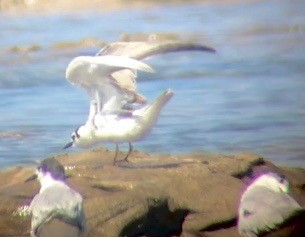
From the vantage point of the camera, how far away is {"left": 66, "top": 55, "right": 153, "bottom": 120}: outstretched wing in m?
3.40

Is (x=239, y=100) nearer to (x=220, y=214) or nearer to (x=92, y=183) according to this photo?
(x=220, y=214)

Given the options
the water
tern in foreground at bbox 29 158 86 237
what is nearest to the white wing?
tern in foreground at bbox 29 158 86 237

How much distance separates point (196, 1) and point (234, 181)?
0.84 m

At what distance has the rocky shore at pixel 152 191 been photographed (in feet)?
11.0

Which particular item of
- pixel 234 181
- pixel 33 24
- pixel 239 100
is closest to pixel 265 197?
pixel 234 181

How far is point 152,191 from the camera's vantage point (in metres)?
3.41

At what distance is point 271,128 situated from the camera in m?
3.54

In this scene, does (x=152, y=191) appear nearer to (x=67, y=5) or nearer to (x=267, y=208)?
(x=267, y=208)

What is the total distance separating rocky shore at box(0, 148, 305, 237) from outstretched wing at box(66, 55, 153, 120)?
23cm

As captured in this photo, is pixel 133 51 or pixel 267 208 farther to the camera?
pixel 133 51

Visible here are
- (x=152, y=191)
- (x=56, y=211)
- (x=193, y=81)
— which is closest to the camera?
(x=56, y=211)

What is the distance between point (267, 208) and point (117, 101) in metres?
0.81

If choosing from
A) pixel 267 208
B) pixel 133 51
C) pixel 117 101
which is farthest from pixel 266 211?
pixel 133 51

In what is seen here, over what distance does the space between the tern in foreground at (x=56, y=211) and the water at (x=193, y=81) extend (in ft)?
0.78
